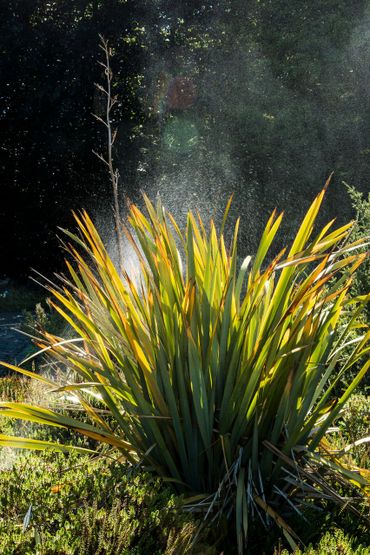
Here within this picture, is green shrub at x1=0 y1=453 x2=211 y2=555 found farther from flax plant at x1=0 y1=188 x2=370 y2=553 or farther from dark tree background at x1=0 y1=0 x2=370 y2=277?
dark tree background at x1=0 y1=0 x2=370 y2=277

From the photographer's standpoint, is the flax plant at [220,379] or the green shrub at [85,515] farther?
the flax plant at [220,379]

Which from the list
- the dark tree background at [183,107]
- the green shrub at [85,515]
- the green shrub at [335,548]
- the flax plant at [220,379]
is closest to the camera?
the green shrub at [85,515]

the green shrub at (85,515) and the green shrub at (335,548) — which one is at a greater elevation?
the green shrub at (85,515)

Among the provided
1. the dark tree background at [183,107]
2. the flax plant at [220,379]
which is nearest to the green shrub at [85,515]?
the flax plant at [220,379]

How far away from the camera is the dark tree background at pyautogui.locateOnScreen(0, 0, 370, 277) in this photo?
41.5 ft

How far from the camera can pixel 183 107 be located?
44.4 feet

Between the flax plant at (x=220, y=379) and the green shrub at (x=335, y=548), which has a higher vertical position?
the flax plant at (x=220, y=379)

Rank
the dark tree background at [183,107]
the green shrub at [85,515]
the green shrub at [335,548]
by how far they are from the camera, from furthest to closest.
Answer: the dark tree background at [183,107]
the green shrub at [335,548]
the green shrub at [85,515]

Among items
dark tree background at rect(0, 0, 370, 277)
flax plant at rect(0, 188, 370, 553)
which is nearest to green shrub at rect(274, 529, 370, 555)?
flax plant at rect(0, 188, 370, 553)

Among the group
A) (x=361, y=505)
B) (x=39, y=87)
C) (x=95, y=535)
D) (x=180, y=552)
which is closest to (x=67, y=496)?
A: (x=95, y=535)

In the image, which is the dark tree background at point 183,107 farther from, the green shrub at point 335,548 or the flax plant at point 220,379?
the green shrub at point 335,548

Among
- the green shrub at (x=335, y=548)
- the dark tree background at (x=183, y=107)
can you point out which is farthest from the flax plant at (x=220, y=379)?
the dark tree background at (x=183, y=107)

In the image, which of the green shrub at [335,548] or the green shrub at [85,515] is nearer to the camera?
the green shrub at [85,515]

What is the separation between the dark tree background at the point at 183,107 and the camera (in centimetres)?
1266
